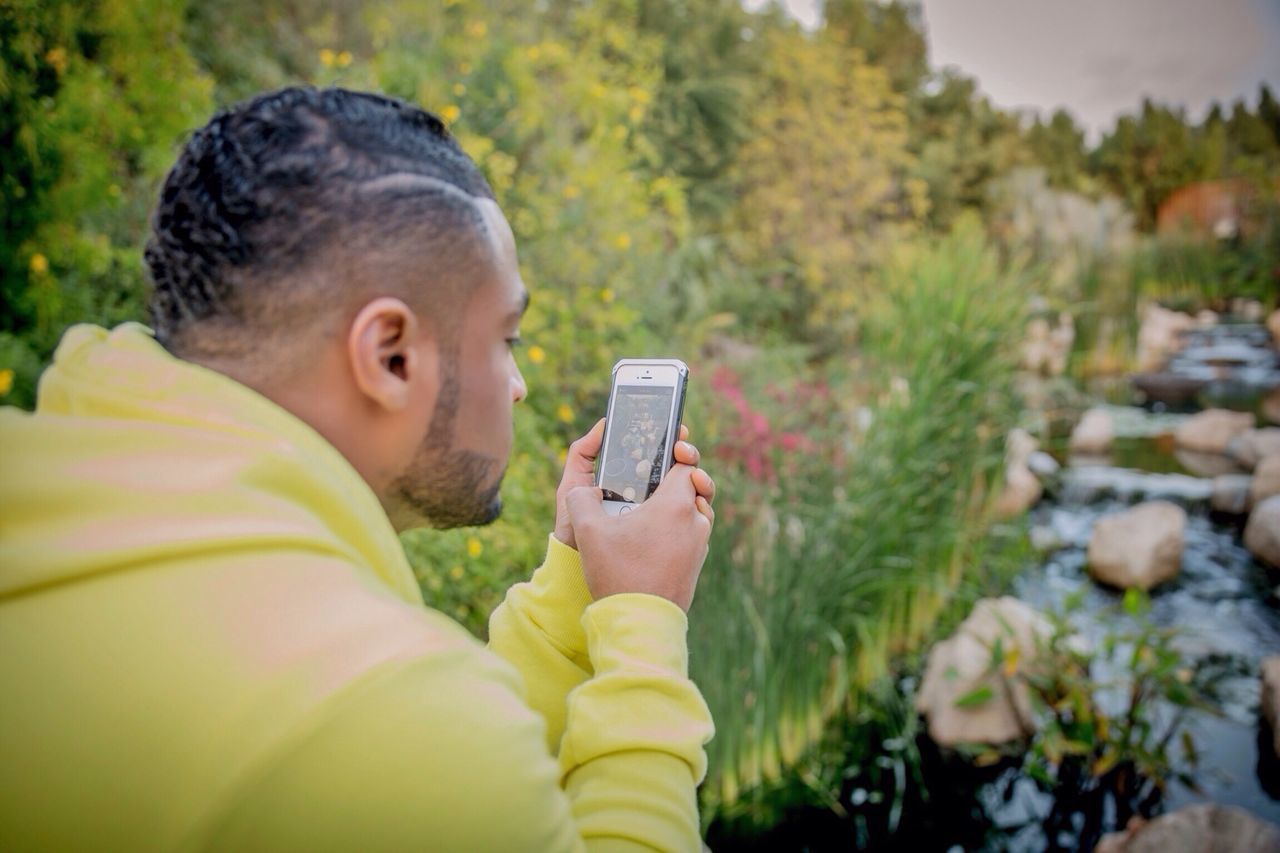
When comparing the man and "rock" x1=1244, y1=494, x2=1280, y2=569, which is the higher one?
the man

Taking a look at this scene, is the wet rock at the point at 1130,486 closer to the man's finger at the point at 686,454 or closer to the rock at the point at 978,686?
the rock at the point at 978,686

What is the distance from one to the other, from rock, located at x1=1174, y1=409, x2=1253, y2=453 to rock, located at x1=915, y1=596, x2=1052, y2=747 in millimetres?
5190

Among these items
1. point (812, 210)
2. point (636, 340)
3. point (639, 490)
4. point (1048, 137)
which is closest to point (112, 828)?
point (639, 490)

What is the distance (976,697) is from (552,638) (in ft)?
8.27

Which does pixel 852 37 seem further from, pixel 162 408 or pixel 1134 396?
pixel 162 408

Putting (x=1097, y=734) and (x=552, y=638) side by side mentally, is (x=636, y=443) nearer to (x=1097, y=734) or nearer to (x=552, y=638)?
(x=552, y=638)

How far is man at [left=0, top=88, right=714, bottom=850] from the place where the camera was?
1.62 feet

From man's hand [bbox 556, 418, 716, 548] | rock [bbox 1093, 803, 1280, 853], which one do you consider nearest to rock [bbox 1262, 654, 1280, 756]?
rock [bbox 1093, 803, 1280, 853]

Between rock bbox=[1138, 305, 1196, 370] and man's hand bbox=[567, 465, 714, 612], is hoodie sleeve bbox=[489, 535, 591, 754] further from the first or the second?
rock bbox=[1138, 305, 1196, 370]

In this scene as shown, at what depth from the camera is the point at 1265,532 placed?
4.94m

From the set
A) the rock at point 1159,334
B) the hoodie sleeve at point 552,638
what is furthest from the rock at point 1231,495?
the hoodie sleeve at point 552,638

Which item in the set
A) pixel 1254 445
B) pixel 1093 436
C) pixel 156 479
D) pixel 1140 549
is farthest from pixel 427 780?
pixel 1093 436

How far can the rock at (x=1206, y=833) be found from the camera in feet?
7.29

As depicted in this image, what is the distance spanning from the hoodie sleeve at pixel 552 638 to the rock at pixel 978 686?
2416 mm
